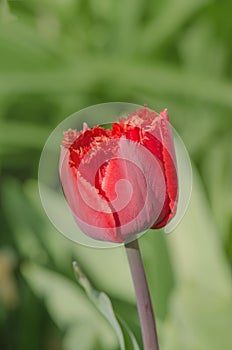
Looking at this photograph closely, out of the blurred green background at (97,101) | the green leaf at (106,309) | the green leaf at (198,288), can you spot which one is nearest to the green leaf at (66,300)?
the blurred green background at (97,101)

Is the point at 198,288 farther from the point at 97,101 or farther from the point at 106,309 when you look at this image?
the point at 97,101

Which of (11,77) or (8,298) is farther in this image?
(8,298)

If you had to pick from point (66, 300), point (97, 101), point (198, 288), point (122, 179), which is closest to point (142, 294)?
point (122, 179)

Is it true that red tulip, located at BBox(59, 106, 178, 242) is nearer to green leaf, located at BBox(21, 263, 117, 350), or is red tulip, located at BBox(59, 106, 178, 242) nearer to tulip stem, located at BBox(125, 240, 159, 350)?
tulip stem, located at BBox(125, 240, 159, 350)

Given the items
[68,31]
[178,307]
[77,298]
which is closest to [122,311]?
[77,298]

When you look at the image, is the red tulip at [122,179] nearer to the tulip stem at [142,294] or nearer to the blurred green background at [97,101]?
the tulip stem at [142,294]

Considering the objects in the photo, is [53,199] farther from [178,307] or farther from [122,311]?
[178,307]

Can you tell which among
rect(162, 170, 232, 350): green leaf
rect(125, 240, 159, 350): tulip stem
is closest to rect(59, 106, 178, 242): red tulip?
rect(125, 240, 159, 350): tulip stem
